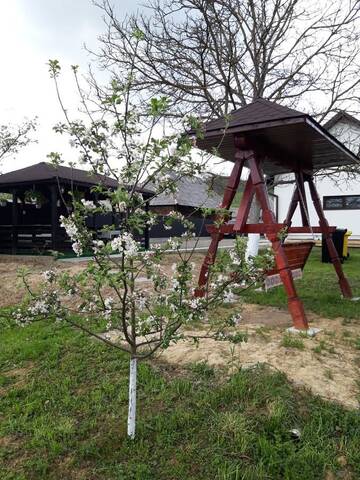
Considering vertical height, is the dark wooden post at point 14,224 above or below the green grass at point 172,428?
above

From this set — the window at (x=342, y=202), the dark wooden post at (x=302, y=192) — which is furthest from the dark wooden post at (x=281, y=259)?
the window at (x=342, y=202)

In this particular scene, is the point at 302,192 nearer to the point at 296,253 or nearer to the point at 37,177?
the point at 296,253

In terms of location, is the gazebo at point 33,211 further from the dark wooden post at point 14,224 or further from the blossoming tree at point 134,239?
the blossoming tree at point 134,239

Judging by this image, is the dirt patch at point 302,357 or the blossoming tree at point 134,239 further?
the dirt patch at point 302,357

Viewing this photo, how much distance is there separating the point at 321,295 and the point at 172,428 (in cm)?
527

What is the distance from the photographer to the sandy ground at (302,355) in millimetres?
3243

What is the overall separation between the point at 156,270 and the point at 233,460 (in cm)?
127

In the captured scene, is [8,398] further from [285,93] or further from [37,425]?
[285,93]

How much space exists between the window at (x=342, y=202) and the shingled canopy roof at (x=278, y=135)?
14.3 meters

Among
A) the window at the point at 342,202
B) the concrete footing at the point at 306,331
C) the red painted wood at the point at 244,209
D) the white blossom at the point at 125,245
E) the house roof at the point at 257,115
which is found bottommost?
the concrete footing at the point at 306,331

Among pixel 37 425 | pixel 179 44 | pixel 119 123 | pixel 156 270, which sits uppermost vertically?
pixel 179 44

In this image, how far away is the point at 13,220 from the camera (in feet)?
42.9

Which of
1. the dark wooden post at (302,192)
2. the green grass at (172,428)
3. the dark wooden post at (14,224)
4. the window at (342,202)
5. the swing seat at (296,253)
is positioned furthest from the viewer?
the window at (342,202)

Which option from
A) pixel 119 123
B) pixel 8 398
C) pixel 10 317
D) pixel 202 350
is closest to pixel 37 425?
pixel 8 398
